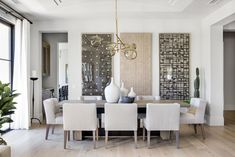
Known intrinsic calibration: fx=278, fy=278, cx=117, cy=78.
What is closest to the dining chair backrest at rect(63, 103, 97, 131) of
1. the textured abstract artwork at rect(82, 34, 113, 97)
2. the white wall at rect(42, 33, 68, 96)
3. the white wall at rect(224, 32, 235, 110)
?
the textured abstract artwork at rect(82, 34, 113, 97)

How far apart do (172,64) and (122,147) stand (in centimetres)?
361

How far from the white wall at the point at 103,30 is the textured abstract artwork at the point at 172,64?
0.47 feet

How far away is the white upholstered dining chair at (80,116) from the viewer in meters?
5.06

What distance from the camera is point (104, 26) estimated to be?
8000 millimetres

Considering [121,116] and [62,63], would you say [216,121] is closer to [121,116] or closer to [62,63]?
[121,116]

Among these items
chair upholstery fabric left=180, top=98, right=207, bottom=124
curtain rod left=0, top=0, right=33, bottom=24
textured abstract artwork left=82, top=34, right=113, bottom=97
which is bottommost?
chair upholstery fabric left=180, top=98, right=207, bottom=124

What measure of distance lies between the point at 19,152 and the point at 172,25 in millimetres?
5369

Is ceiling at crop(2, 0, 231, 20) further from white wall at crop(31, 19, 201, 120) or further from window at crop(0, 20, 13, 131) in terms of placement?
window at crop(0, 20, 13, 131)

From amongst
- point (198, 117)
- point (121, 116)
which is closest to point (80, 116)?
point (121, 116)

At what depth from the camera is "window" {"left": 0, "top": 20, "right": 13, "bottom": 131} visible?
21.8 ft

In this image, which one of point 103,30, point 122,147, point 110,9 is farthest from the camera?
point 103,30

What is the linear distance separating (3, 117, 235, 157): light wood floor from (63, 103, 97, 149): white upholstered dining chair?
38 centimetres

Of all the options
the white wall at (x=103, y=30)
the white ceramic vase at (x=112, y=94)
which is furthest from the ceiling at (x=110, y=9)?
the white ceramic vase at (x=112, y=94)

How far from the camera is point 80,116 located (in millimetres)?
5090
